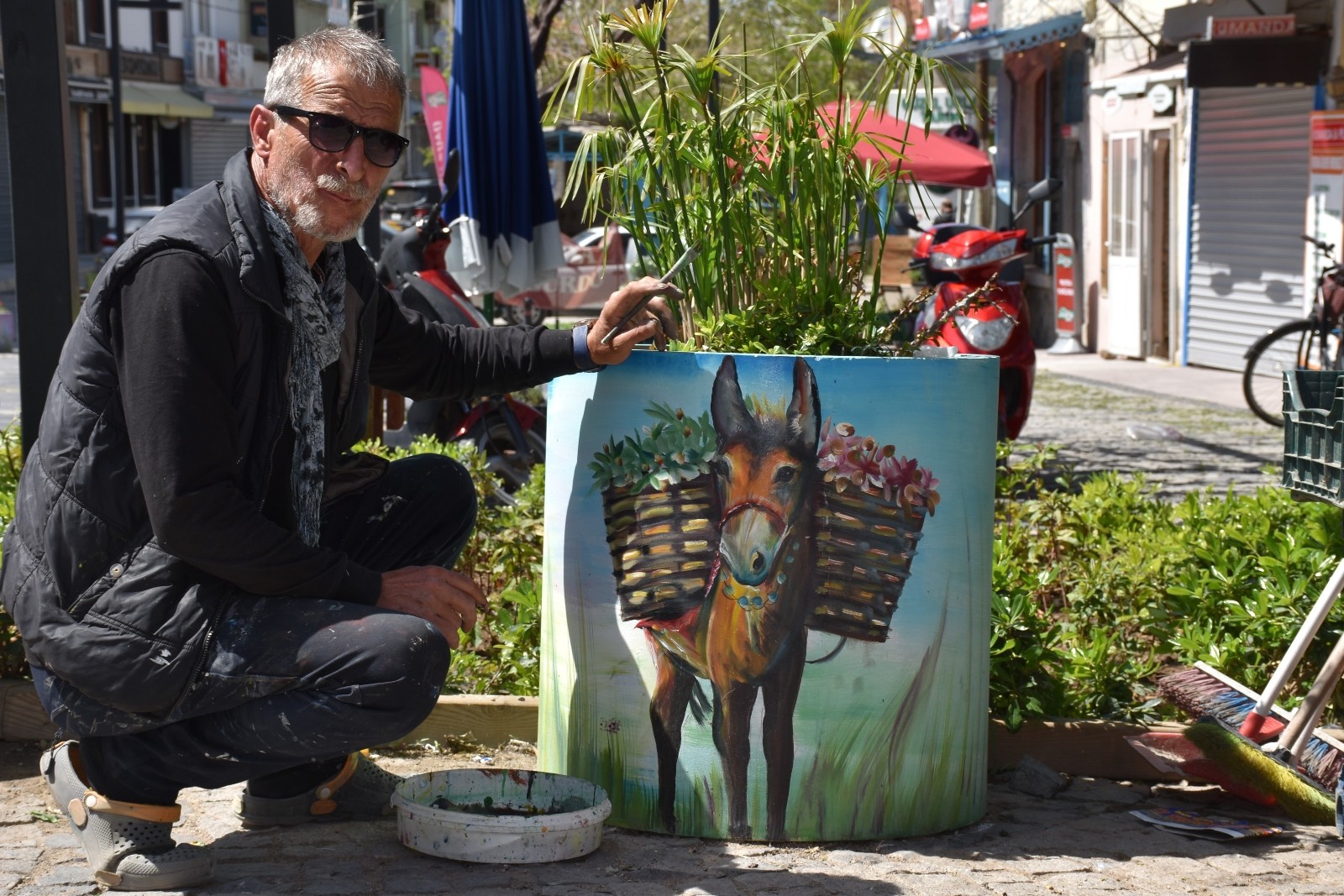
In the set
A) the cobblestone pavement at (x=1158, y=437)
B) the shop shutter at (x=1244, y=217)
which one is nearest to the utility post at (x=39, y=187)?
the cobblestone pavement at (x=1158, y=437)

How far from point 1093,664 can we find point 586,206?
1706 mm

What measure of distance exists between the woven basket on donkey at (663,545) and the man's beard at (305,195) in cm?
80

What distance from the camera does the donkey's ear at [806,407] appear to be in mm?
3191

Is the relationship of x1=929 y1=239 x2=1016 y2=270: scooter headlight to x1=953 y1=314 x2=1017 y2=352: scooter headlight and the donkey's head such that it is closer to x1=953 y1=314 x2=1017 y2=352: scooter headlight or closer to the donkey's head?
x1=953 y1=314 x2=1017 y2=352: scooter headlight

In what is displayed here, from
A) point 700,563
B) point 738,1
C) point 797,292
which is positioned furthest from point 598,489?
point 738,1

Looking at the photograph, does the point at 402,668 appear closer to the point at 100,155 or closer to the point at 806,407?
the point at 806,407

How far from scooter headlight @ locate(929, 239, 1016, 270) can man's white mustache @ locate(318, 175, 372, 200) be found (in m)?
5.37

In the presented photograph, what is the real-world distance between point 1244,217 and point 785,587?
13425mm

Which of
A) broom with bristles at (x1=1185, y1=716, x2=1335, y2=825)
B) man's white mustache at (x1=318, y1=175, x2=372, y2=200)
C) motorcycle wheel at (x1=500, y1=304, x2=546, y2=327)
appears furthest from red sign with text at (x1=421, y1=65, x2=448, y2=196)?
broom with bristles at (x1=1185, y1=716, x2=1335, y2=825)

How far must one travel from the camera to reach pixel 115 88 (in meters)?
21.1

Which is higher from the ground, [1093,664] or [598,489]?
[598,489]

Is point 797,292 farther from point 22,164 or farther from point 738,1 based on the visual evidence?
point 738,1

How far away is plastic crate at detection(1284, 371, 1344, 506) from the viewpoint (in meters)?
3.48

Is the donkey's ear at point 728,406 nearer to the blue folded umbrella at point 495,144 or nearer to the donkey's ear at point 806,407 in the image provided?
the donkey's ear at point 806,407
